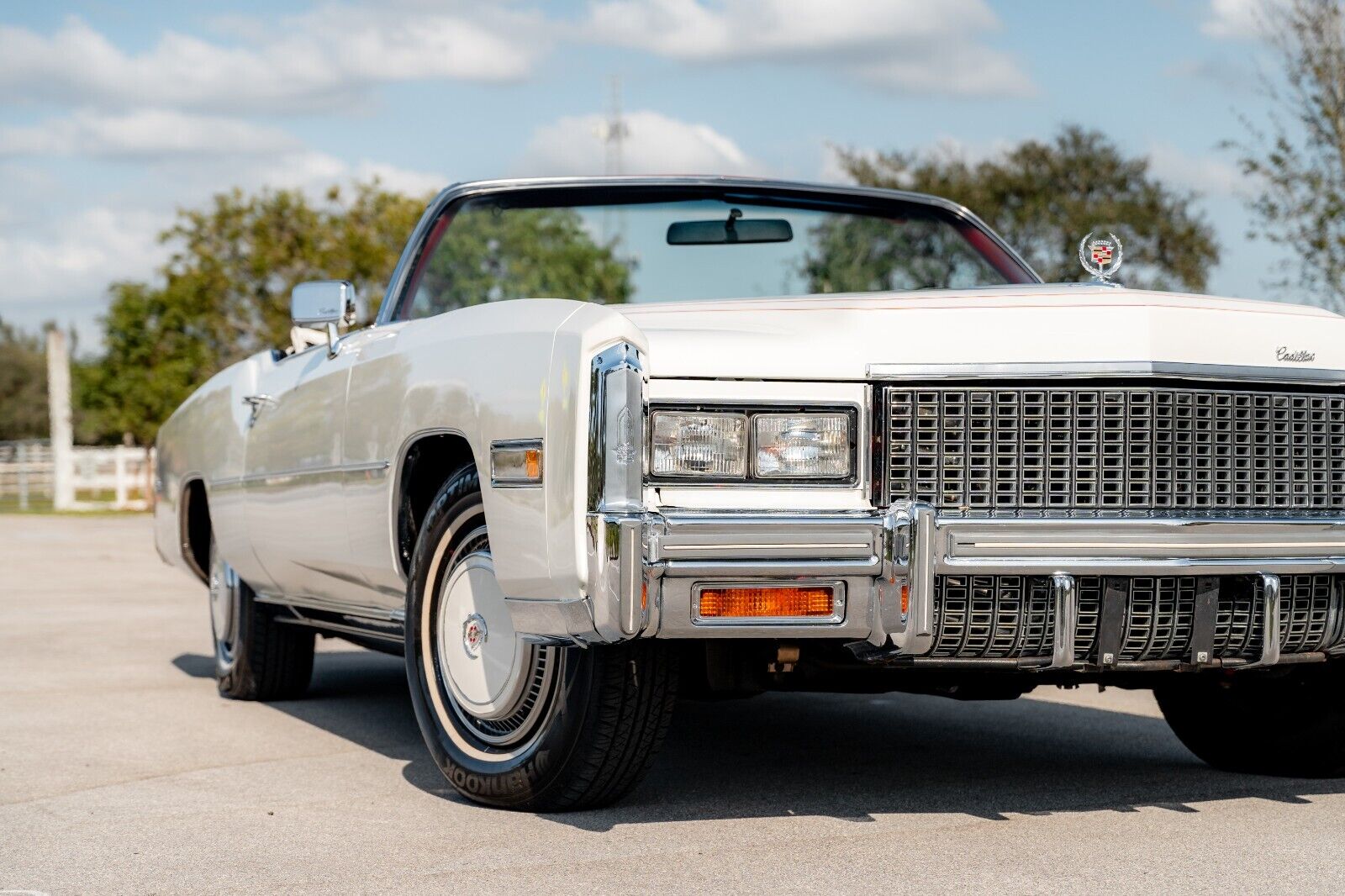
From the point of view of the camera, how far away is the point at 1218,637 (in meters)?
4.27

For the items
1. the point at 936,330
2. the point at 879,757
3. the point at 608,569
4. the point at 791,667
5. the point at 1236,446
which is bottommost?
the point at 879,757

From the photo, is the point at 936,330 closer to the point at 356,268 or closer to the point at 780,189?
the point at 780,189

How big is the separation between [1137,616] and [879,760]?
1.52 metres

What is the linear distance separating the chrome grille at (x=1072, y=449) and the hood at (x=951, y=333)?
0.09m

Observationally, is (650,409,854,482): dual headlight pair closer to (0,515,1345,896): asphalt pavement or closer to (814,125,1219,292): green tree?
(0,515,1345,896): asphalt pavement

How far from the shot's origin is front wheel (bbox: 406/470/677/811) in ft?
14.0

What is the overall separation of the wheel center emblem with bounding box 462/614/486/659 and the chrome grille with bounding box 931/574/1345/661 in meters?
Answer: 1.21

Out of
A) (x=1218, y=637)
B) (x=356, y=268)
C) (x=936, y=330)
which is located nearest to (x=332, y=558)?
(x=936, y=330)

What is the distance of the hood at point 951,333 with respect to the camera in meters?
4.10

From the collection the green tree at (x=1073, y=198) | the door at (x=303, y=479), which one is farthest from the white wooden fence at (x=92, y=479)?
the door at (x=303, y=479)

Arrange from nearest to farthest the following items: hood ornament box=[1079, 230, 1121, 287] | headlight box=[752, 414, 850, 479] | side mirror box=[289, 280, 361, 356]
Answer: headlight box=[752, 414, 850, 479]
hood ornament box=[1079, 230, 1121, 287]
side mirror box=[289, 280, 361, 356]

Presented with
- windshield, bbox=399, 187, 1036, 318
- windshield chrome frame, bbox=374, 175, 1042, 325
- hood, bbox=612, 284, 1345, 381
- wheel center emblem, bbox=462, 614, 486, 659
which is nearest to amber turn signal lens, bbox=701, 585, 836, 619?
hood, bbox=612, 284, 1345, 381

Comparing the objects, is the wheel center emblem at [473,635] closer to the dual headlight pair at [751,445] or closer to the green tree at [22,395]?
the dual headlight pair at [751,445]

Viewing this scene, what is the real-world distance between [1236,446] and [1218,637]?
485 mm
